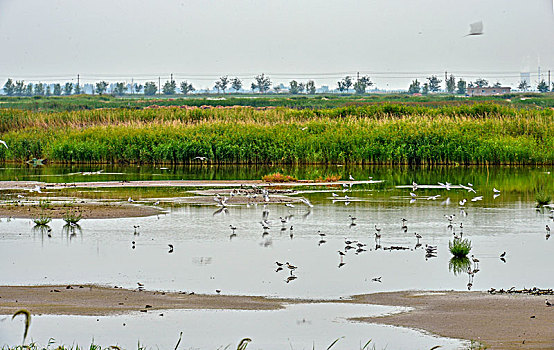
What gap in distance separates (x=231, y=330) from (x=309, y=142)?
3648 centimetres

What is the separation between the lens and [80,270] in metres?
14.6

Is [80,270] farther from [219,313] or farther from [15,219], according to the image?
[15,219]

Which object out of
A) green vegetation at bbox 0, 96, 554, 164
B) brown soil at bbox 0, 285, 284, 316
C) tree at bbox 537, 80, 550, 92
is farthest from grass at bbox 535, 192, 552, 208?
tree at bbox 537, 80, 550, 92

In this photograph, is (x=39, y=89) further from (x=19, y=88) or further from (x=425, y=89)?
(x=425, y=89)

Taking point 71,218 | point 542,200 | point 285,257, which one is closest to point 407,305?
point 285,257

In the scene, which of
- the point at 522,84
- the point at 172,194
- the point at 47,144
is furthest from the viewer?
the point at 522,84

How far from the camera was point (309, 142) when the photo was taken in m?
46.8

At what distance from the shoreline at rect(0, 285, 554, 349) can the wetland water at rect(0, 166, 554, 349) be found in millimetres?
369

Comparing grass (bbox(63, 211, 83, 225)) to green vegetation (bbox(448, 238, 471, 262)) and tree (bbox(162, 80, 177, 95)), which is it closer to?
green vegetation (bbox(448, 238, 471, 262))

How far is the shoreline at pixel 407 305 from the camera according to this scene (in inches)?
405

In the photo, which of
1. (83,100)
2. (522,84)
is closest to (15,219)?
(83,100)

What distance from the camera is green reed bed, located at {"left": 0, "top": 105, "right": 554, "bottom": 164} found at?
44844mm

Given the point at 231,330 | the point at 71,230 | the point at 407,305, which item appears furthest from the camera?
the point at 71,230

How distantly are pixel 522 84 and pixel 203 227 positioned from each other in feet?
475
